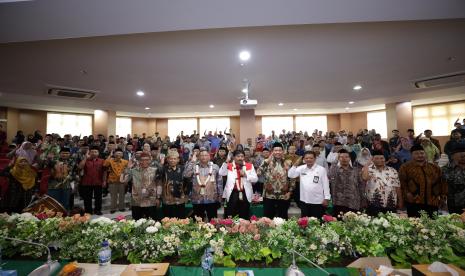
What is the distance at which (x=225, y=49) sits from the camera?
455cm

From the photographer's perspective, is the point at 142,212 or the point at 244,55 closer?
the point at 142,212

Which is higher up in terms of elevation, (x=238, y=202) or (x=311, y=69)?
(x=311, y=69)

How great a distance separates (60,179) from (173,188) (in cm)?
298

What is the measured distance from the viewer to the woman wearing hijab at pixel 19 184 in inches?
187

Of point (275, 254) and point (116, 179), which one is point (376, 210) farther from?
point (116, 179)

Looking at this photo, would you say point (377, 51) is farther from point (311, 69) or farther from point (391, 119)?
point (391, 119)

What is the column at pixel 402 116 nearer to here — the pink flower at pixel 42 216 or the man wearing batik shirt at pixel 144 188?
the man wearing batik shirt at pixel 144 188

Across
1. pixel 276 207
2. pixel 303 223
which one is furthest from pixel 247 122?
pixel 303 223

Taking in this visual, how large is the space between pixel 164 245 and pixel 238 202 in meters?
1.83

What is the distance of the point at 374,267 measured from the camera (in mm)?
1663

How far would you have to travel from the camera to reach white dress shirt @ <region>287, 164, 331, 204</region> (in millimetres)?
3480

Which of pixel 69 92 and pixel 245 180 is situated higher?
pixel 69 92

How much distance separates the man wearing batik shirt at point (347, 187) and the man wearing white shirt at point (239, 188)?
1337mm

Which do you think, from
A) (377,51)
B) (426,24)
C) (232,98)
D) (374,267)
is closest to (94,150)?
(232,98)
